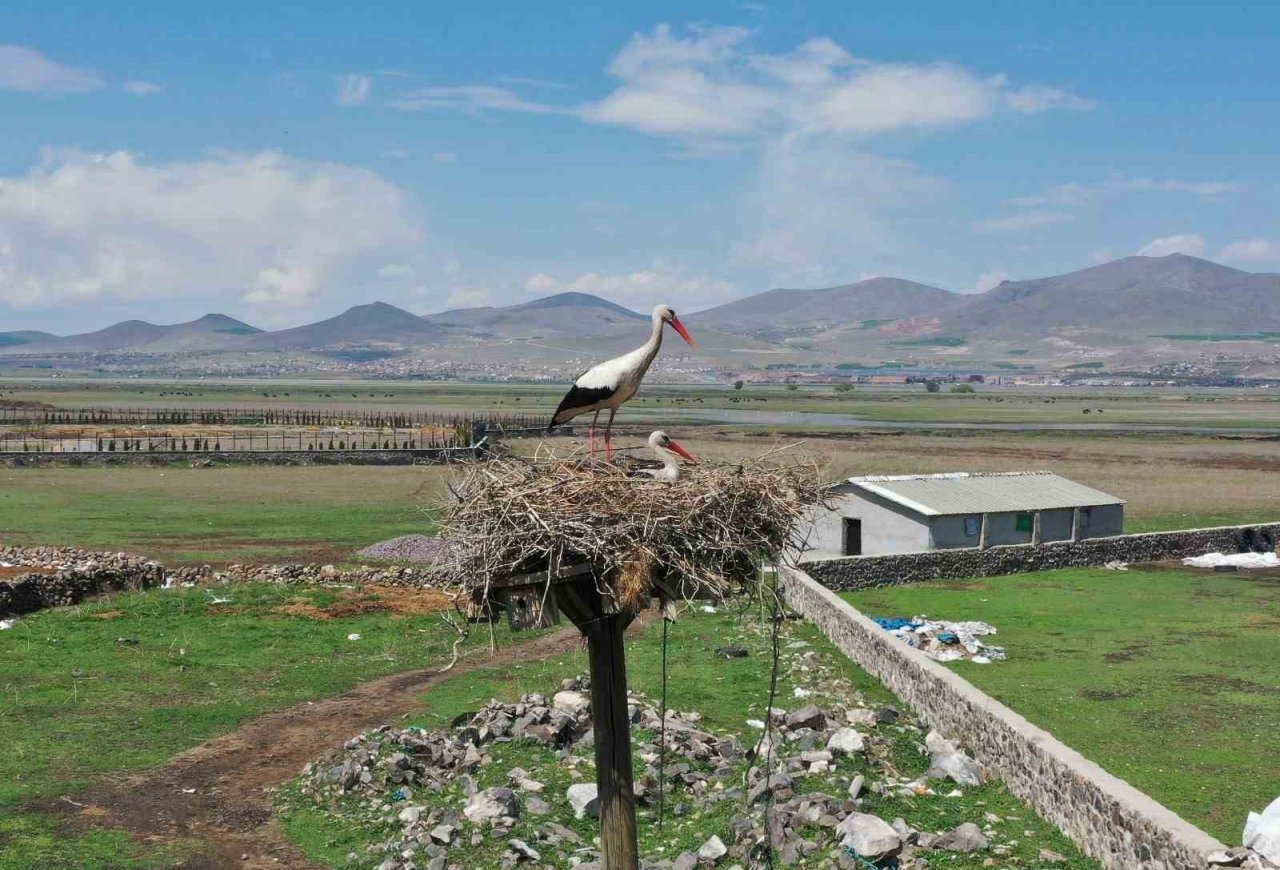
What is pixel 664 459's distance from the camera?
29.2 ft

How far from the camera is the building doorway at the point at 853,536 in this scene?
37438 millimetres

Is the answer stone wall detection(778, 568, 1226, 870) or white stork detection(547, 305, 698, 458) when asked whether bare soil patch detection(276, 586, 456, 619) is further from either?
white stork detection(547, 305, 698, 458)

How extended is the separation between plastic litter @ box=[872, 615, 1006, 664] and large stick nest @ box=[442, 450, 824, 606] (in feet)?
52.5

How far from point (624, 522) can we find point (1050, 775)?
866 cm

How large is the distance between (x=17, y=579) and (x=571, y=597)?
982 inches

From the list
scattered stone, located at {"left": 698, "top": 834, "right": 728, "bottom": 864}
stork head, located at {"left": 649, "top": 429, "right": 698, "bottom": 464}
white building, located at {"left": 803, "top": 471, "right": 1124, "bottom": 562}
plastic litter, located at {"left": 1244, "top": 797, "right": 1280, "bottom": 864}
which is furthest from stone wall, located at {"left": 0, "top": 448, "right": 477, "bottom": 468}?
stork head, located at {"left": 649, "top": 429, "right": 698, "bottom": 464}

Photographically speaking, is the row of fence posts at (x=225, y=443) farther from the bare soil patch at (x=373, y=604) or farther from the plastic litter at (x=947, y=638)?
the plastic litter at (x=947, y=638)

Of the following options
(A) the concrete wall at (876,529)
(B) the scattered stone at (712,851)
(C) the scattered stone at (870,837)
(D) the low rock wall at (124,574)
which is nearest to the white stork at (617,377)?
(B) the scattered stone at (712,851)

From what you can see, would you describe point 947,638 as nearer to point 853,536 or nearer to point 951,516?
point 951,516

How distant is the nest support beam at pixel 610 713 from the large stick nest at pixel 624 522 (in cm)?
44

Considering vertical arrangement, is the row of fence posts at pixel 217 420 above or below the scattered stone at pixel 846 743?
above

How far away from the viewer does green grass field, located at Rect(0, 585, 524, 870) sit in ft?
54.6

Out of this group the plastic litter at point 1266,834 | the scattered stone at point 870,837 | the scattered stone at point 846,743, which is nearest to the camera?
the plastic litter at point 1266,834

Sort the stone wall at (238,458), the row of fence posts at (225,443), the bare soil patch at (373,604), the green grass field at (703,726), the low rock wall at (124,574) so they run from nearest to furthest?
the green grass field at (703,726)
the low rock wall at (124,574)
the bare soil patch at (373,604)
the stone wall at (238,458)
the row of fence posts at (225,443)
